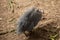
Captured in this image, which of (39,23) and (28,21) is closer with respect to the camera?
(28,21)

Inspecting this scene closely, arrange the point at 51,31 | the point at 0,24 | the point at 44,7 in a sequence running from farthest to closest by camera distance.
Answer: the point at 44,7 < the point at 0,24 < the point at 51,31

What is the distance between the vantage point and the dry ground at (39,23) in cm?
285

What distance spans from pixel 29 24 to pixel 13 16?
2.18 feet

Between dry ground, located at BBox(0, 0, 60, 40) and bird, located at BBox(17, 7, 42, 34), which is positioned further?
dry ground, located at BBox(0, 0, 60, 40)

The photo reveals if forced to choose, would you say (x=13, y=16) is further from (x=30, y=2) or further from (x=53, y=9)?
(x=53, y=9)

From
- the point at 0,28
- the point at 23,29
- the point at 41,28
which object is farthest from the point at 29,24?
the point at 0,28

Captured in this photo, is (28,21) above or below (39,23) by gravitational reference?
above

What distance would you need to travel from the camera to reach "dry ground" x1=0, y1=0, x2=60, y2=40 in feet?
9.36

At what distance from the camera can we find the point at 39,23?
3016 millimetres

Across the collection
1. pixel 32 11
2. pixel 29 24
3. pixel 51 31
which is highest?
pixel 32 11

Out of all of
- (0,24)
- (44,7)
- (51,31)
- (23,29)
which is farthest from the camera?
(44,7)

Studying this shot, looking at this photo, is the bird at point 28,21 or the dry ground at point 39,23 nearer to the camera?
the bird at point 28,21

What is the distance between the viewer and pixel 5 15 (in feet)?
10.6

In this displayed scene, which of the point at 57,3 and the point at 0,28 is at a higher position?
the point at 57,3
